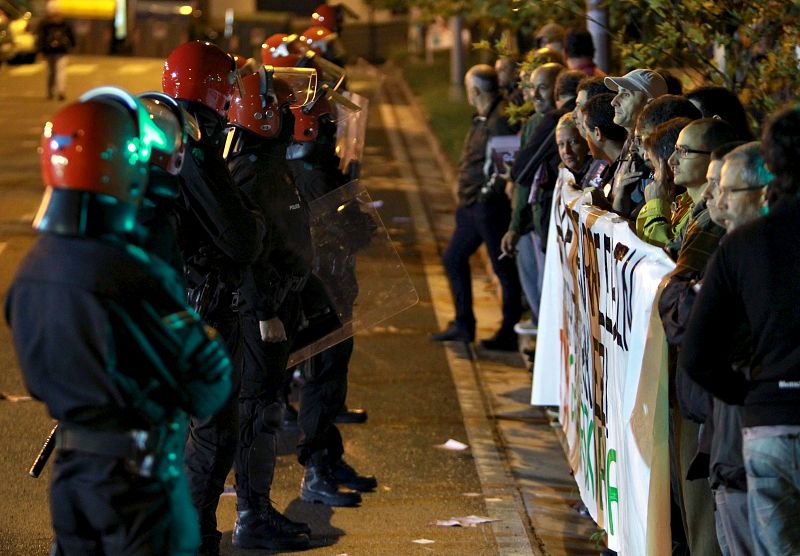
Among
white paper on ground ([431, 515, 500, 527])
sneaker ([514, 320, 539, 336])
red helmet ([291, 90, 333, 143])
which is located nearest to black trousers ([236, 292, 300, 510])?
white paper on ground ([431, 515, 500, 527])

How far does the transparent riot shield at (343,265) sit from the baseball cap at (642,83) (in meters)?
1.35

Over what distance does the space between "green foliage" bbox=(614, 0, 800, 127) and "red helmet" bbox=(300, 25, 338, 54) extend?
2526 millimetres

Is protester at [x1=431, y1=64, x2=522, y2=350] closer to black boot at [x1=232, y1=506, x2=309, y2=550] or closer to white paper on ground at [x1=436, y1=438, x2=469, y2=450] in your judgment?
white paper on ground at [x1=436, y1=438, x2=469, y2=450]

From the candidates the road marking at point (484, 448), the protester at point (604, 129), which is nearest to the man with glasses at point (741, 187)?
the road marking at point (484, 448)

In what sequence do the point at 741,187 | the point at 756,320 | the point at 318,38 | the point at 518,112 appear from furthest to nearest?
the point at 318,38 → the point at 518,112 → the point at 741,187 → the point at 756,320

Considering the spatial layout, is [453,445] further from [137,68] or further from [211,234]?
[137,68]

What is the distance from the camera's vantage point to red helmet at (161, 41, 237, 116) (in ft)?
20.2

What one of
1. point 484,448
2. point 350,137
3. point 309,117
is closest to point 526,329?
point 484,448

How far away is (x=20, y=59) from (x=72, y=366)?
34290mm

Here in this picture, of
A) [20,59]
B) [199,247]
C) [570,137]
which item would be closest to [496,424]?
[570,137]

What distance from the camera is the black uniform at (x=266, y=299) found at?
21.7ft

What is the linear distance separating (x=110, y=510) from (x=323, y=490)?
3.44 m

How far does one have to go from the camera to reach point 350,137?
8922 millimetres

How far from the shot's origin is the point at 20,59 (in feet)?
120
